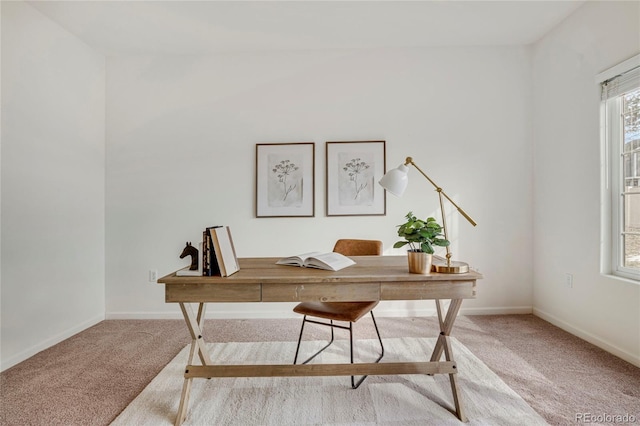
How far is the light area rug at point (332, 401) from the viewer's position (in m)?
1.60

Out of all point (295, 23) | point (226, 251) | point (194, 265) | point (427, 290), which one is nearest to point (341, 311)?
point (427, 290)

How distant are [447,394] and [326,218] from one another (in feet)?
5.99

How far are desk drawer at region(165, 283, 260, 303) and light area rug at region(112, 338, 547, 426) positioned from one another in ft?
2.13

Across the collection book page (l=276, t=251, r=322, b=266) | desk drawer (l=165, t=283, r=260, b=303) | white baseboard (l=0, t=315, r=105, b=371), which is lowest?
white baseboard (l=0, t=315, r=105, b=371)

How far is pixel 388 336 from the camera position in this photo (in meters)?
2.65

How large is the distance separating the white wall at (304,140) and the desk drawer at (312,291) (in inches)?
65.9

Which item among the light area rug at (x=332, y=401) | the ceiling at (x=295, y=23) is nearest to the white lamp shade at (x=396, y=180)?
the light area rug at (x=332, y=401)

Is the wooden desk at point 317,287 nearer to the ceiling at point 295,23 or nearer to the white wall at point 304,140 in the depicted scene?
the white wall at point 304,140

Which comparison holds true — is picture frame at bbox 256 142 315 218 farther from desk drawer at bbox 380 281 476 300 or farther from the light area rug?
desk drawer at bbox 380 281 476 300

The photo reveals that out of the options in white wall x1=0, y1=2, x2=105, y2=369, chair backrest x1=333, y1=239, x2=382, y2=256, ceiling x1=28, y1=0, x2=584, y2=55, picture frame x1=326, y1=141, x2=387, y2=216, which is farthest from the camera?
picture frame x1=326, y1=141, x2=387, y2=216

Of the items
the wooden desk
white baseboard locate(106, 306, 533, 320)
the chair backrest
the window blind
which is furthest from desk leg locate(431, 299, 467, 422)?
the window blind

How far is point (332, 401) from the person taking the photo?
68.8 inches

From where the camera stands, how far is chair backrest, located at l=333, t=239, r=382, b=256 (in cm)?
242

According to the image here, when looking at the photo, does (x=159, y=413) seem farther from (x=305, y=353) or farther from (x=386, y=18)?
(x=386, y=18)
